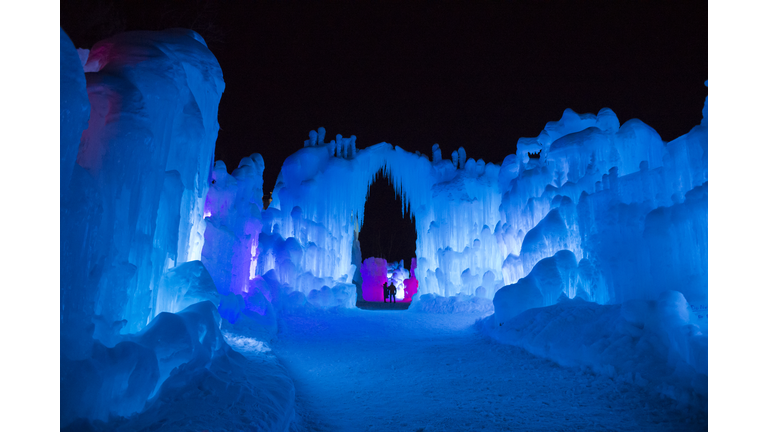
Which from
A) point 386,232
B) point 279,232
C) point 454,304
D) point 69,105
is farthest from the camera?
point 386,232

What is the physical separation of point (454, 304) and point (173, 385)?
13.5 metres

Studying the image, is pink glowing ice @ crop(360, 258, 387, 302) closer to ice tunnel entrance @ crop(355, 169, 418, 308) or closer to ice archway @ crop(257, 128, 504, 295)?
ice tunnel entrance @ crop(355, 169, 418, 308)

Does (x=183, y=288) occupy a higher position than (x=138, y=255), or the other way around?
(x=138, y=255)

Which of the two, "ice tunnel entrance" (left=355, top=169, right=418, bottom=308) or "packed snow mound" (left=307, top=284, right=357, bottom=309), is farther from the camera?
"ice tunnel entrance" (left=355, top=169, right=418, bottom=308)

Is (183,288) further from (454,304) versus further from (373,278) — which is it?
(373,278)

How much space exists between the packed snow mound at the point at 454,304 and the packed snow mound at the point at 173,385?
11.5m

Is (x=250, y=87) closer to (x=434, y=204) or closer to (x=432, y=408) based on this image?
(x=434, y=204)

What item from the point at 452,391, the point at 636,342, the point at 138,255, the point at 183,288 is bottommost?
the point at 452,391

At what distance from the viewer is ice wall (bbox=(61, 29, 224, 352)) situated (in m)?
3.49

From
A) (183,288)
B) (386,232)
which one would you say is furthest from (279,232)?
(386,232)

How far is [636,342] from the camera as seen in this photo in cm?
642

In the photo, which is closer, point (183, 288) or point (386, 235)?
point (183, 288)

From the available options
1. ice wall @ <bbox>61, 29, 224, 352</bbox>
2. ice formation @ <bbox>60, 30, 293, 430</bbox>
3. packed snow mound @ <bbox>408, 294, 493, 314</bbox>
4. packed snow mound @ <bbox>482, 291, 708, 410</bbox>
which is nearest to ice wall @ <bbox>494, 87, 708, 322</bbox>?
packed snow mound @ <bbox>482, 291, 708, 410</bbox>

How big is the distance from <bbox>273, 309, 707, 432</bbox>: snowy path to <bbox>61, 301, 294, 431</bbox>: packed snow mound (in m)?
0.75
